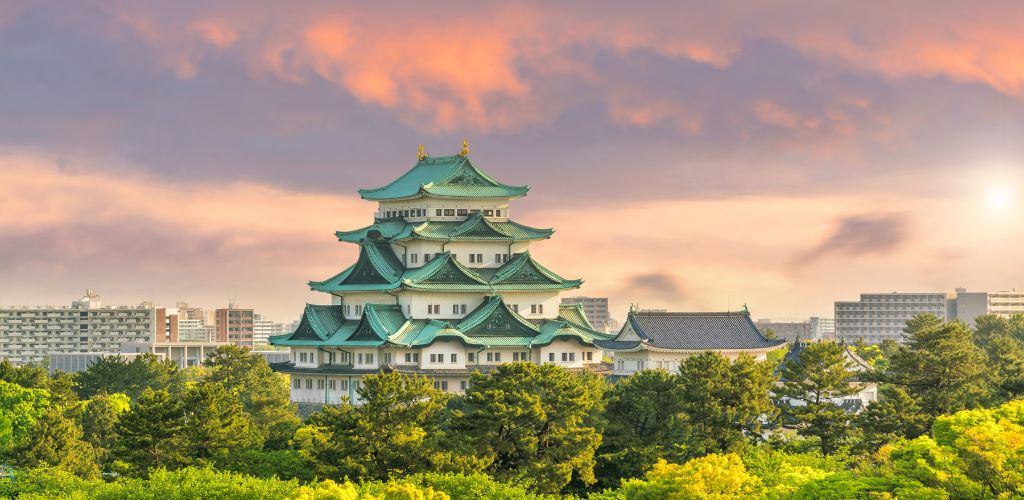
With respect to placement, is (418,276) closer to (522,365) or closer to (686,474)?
(522,365)

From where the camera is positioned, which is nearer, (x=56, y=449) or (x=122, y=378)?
A: (x=56, y=449)

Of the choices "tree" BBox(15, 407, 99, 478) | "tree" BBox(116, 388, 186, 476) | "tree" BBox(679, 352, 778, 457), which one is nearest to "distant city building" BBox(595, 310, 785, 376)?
"tree" BBox(679, 352, 778, 457)

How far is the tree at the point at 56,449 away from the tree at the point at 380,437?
1504 centimetres

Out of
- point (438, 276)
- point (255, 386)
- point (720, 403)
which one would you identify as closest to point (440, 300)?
point (438, 276)

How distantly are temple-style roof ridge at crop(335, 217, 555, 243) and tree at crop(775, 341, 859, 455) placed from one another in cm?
3193

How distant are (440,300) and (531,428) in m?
33.5

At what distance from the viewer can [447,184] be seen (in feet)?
323

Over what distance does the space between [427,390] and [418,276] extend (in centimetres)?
3079

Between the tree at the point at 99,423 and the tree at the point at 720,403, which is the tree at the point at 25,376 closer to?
the tree at the point at 99,423

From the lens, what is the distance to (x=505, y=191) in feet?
324

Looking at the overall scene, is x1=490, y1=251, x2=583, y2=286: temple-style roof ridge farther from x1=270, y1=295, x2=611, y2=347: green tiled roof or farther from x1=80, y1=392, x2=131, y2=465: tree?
x1=80, y1=392, x2=131, y2=465: tree

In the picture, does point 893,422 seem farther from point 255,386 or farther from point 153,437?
point 255,386

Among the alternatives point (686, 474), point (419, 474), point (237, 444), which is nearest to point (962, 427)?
point (686, 474)

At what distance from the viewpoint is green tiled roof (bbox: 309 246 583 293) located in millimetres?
93875
